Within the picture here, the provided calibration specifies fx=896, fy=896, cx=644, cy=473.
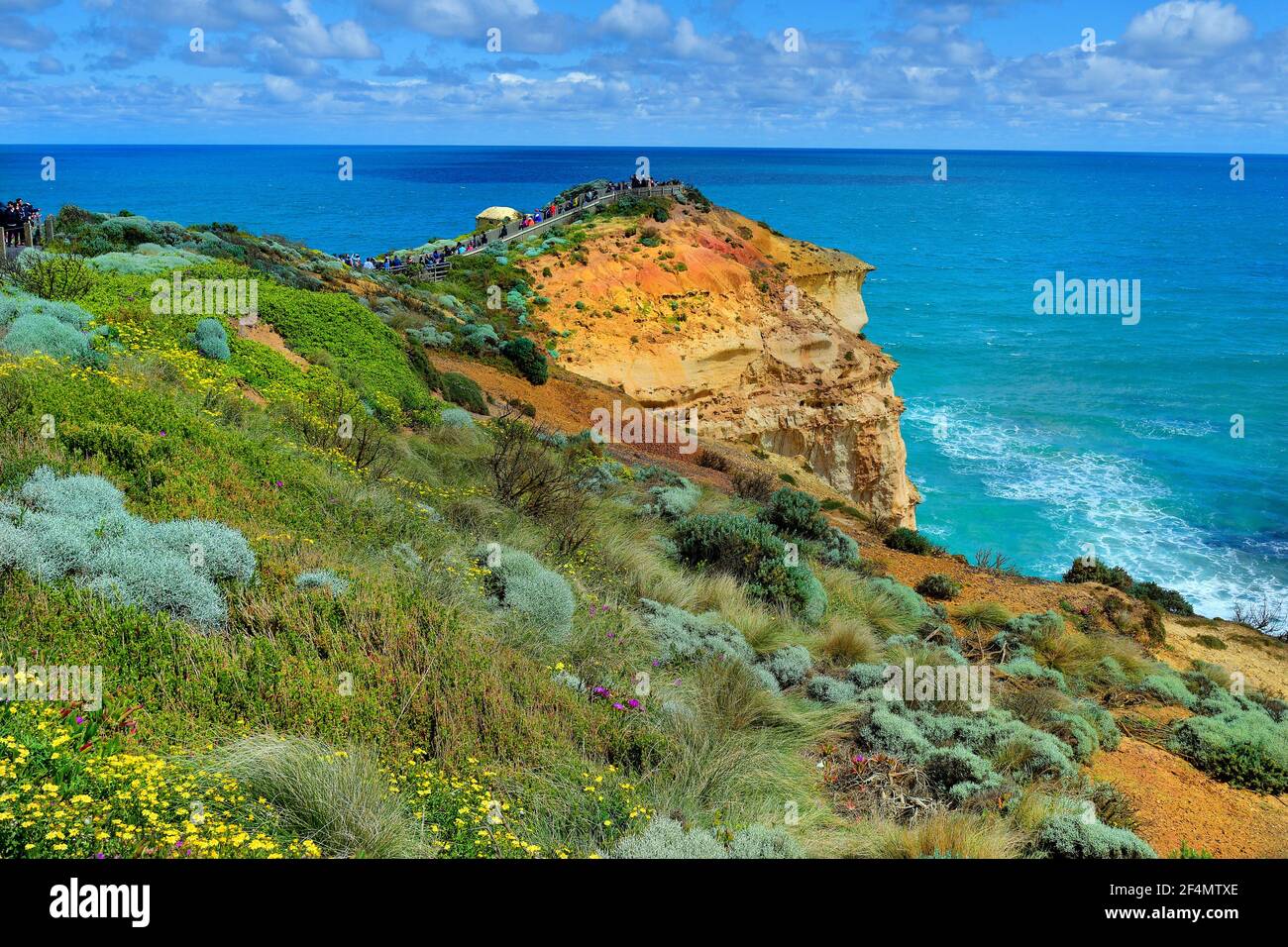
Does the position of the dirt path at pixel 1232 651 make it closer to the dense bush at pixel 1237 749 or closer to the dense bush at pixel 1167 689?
the dense bush at pixel 1167 689

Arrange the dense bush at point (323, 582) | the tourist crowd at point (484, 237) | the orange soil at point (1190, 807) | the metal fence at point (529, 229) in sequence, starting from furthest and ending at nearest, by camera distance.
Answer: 1. the tourist crowd at point (484, 237)
2. the metal fence at point (529, 229)
3. the orange soil at point (1190, 807)
4. the dense bush at point (323, 582)

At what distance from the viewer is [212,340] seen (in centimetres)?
1378

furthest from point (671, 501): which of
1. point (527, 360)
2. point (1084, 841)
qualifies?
point (527, 360)

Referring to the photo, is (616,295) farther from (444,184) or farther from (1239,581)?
(444,184)

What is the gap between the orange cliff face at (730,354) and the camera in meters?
31.5

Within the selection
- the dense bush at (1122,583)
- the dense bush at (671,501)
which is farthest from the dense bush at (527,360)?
the dense bush at (1122,583)

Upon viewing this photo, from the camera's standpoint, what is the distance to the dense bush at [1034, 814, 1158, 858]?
580cm

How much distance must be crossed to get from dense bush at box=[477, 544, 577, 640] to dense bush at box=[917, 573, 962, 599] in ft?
25.4

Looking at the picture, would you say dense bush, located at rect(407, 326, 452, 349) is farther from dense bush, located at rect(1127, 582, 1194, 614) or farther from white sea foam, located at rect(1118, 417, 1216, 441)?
white sea foam, located at rect(1118, 417, 1216, 441)

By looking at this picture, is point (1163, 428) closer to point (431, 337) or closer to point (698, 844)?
point (431, 337)

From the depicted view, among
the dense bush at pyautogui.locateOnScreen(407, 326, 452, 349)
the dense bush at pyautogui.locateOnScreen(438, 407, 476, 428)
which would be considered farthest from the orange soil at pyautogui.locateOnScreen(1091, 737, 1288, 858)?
the dense bush at pyautogui.locateOnScreen(407, 326, 452, 349)

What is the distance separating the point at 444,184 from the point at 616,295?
173m

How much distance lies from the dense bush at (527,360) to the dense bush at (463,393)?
471 cm
